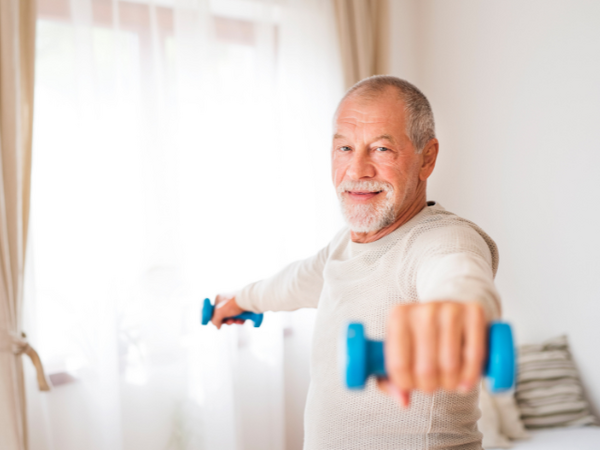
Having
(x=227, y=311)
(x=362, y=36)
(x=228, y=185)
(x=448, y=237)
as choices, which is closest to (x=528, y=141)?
(x=362, y=36)

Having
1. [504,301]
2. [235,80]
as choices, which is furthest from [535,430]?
[235,80]

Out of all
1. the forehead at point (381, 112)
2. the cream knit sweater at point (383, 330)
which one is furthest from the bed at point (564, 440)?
the forehead at point (381, 112)

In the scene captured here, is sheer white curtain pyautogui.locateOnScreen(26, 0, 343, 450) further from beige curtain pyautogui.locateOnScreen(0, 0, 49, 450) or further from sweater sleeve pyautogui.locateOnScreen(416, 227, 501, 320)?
sweater sleeve pyautogui.locateOnScreen(416, 227, 501, 320)

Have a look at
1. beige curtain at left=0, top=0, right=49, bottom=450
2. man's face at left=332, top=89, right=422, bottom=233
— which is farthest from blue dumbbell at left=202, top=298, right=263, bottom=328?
beige curtain at left=0, top=0, right=49, bottom=450

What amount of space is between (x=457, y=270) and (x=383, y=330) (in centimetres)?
30

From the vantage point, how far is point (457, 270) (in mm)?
646

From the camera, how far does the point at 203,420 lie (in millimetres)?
2225

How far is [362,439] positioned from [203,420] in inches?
59.0

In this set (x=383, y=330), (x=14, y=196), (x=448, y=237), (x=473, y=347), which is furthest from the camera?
(x=14, y=196)

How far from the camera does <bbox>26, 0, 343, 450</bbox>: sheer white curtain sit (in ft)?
6.34

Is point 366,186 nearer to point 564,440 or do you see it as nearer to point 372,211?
point 372,211

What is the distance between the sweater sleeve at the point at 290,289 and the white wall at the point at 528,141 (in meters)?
1.69

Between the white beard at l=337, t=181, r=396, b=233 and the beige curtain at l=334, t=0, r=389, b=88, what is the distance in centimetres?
181

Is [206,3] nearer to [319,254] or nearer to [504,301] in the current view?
[319,254]
